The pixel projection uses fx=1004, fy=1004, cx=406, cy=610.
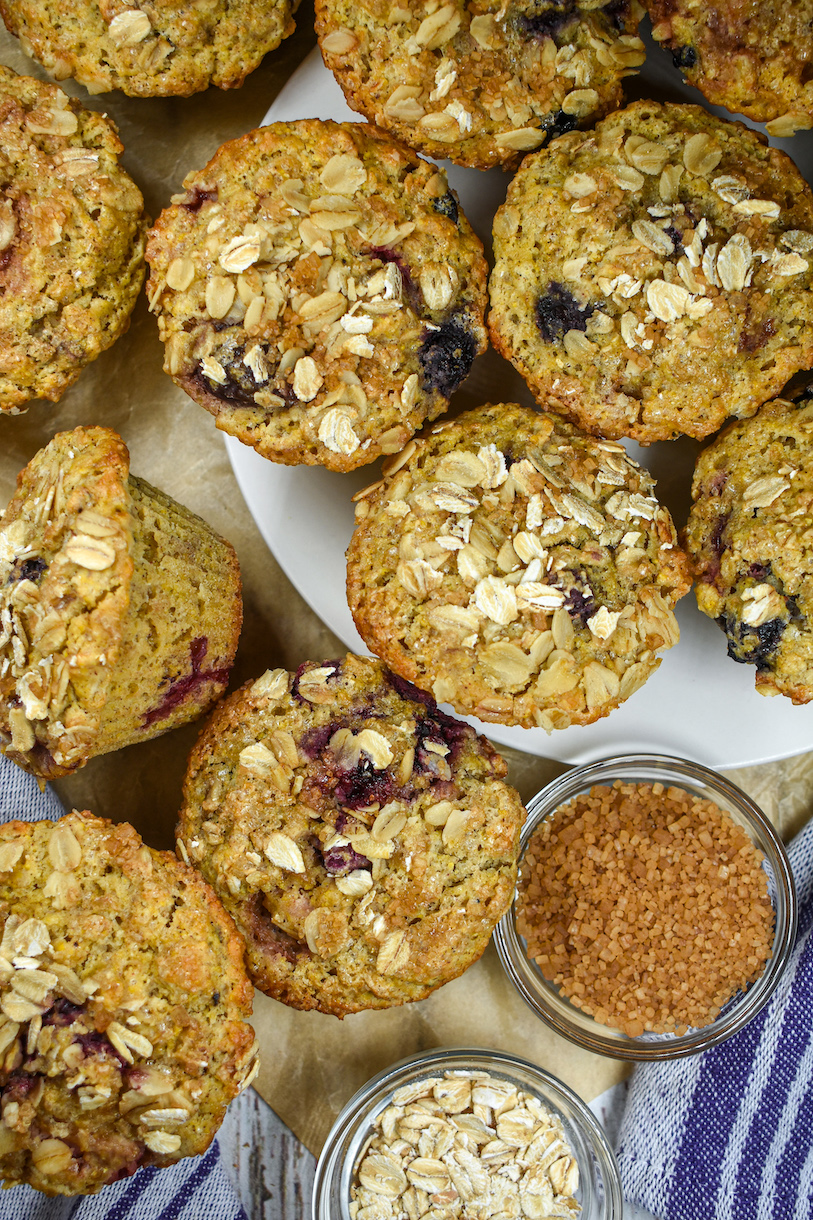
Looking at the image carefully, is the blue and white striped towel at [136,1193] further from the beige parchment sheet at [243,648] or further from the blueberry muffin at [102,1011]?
the blueberry muffin at [102,1011]

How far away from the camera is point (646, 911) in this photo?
2168 mm

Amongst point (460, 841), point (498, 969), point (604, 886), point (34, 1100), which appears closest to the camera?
point (34, 1100)

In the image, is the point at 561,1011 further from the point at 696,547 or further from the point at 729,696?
the point at 696,547

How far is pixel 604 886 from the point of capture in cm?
217

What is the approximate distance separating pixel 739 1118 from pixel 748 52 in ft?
7.40

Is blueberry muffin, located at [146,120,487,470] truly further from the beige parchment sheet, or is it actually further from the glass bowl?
the glass bowl

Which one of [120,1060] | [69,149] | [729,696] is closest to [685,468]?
[729,696]

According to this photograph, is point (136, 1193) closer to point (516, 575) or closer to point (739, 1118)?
point (739, 1118)

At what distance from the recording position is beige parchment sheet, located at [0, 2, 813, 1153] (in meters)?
2.30

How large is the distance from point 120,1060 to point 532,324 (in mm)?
1550

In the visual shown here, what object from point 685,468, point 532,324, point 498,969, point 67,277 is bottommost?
point 498,969

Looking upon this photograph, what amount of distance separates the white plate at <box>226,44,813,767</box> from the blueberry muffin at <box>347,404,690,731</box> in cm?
28

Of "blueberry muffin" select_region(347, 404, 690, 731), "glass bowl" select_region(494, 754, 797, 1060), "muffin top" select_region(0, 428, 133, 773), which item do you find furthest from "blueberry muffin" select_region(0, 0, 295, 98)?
"glass bowl" select_region(494, 754, 797, 1060)

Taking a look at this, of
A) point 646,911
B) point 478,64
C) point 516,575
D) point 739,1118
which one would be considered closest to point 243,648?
point 516,575
